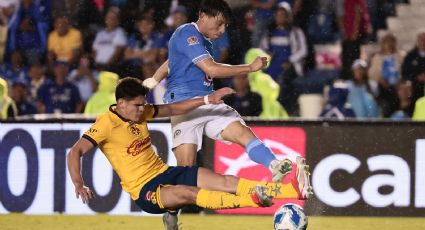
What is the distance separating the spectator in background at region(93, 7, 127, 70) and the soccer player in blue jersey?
232 inches

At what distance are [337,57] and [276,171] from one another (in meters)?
6.89

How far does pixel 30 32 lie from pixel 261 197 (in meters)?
8.18

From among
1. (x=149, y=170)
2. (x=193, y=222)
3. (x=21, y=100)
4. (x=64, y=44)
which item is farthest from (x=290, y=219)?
(x=64, y=44)

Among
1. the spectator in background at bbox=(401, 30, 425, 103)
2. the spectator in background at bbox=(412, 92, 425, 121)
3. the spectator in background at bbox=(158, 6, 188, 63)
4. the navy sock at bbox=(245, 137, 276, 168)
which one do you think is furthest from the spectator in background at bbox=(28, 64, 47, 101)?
the navy sock at bbox=(245, 137, 276, 168)

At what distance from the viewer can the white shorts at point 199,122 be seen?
9.66m

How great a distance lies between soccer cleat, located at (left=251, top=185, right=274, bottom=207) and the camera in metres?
8.60

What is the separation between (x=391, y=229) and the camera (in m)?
11.3

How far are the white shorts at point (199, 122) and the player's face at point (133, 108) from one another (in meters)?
0.67

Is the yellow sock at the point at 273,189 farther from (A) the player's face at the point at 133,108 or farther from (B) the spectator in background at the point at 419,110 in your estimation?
(B) the spectator in background at the point at 419,110

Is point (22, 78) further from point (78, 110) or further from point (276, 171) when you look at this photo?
point (276, 171)

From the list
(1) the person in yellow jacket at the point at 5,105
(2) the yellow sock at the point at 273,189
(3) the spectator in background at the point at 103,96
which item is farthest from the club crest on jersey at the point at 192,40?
(3) the spectator in background at the point at 103,96

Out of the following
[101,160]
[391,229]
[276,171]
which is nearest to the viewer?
[276,171]

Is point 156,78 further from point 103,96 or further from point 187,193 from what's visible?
point 103,96

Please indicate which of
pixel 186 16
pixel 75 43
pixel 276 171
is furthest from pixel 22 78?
pixel 276 171
